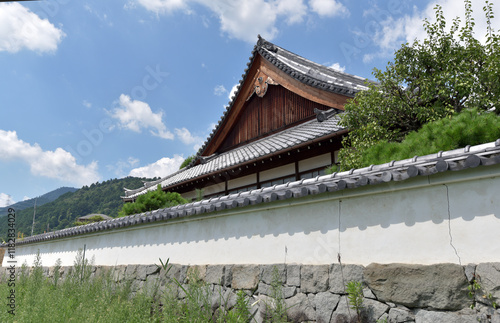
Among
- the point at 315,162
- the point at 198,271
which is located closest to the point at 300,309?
the point at 198,271

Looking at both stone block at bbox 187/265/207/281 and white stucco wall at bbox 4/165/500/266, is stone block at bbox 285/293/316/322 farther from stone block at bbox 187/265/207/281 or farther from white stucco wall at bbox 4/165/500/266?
stone block at bbox 187/265/207/281

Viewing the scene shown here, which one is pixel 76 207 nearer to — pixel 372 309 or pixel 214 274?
pixel 214 274

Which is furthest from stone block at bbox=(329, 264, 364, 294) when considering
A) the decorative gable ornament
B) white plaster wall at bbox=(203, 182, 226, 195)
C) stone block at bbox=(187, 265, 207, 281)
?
the decorative gable ornament

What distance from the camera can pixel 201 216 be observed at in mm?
6105

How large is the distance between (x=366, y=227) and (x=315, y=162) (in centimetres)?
488

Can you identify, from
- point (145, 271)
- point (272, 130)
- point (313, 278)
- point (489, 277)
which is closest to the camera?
point (489, 277)

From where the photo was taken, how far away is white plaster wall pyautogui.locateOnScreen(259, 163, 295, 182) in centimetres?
953

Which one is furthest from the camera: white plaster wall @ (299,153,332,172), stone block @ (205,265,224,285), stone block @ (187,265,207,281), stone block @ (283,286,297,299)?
white plaster wall @ (299,153,332,172)

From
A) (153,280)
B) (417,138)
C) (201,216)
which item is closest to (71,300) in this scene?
(153,280)

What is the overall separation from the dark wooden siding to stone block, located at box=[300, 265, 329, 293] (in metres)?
7.07

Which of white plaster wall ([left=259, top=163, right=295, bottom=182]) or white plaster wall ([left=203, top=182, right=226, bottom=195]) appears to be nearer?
white plaster wall ([left=259, top=163, right=295, bottom=182])

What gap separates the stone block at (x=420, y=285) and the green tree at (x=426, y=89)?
261 centimetres

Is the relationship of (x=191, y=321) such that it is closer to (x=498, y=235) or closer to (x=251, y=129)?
(x=498, y=235)

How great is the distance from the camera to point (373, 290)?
3.83 m
